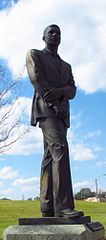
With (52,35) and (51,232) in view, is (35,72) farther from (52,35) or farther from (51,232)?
(51,232)

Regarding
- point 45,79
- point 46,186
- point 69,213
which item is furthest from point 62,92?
point 69,213

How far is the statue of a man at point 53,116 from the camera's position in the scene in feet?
17.5

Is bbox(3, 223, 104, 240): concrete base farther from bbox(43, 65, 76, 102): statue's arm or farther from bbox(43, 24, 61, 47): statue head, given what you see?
bbox(43, 24, 61, 47): statue head

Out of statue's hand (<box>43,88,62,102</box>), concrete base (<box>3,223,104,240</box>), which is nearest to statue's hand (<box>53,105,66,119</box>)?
statue's hand (<box>43,88,62,102</box>)

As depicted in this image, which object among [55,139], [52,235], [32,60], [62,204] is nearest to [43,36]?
[32,60]

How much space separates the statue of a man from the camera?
5.34 m

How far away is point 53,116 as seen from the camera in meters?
5.56

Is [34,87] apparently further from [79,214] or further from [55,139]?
[79,214]

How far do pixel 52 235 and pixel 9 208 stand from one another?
19512 millimetres

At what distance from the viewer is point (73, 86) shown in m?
5.96

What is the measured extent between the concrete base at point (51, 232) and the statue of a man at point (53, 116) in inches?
8.6

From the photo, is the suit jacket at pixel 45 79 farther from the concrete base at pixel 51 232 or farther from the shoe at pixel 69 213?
the concrete base at pixel 51 232

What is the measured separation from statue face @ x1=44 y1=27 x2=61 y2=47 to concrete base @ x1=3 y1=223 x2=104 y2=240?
7.40ft

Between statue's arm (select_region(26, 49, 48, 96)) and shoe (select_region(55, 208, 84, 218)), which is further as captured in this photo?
statue's arm (select_region(26, 49, 48, 96))
